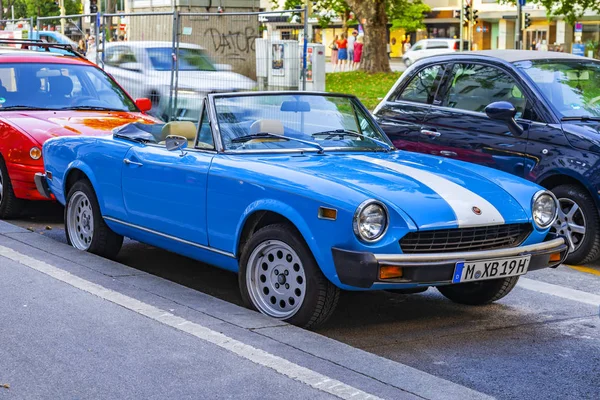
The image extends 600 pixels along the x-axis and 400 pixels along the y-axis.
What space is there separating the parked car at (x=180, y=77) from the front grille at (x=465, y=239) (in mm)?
11104

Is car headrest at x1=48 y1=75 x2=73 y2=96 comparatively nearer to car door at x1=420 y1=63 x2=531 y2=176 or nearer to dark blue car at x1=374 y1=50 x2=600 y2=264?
dark blue car at x1=374 y1=50 x2=600 y2=264

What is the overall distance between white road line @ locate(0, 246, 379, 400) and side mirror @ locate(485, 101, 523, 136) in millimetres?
3786

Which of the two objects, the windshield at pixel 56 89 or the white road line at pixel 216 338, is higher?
the windshield at pixel 56 89

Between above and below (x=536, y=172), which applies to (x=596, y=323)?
below

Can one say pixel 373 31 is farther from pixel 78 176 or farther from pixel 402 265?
pixel 402 265

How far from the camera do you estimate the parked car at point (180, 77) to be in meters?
16.9

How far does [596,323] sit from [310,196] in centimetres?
203

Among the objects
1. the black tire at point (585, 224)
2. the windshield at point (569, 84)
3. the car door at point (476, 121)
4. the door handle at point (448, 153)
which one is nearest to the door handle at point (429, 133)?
the car door at point (476, 121)

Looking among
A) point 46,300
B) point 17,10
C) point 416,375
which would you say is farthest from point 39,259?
point 17,10

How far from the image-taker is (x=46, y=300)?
5918mm

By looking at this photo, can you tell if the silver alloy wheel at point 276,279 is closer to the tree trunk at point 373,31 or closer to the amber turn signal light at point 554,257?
the amber turn signal light at point 554,257

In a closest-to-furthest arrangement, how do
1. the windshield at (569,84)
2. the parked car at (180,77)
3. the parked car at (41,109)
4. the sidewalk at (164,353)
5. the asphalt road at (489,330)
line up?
the sidewalk at (164,353) < the asphalt road at (489,330) < the windshield at (569,84) < the parked car at (41,109) < the parked car at (180,77)

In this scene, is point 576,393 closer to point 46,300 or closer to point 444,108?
point 46,300

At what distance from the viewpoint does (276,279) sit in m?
5.79
